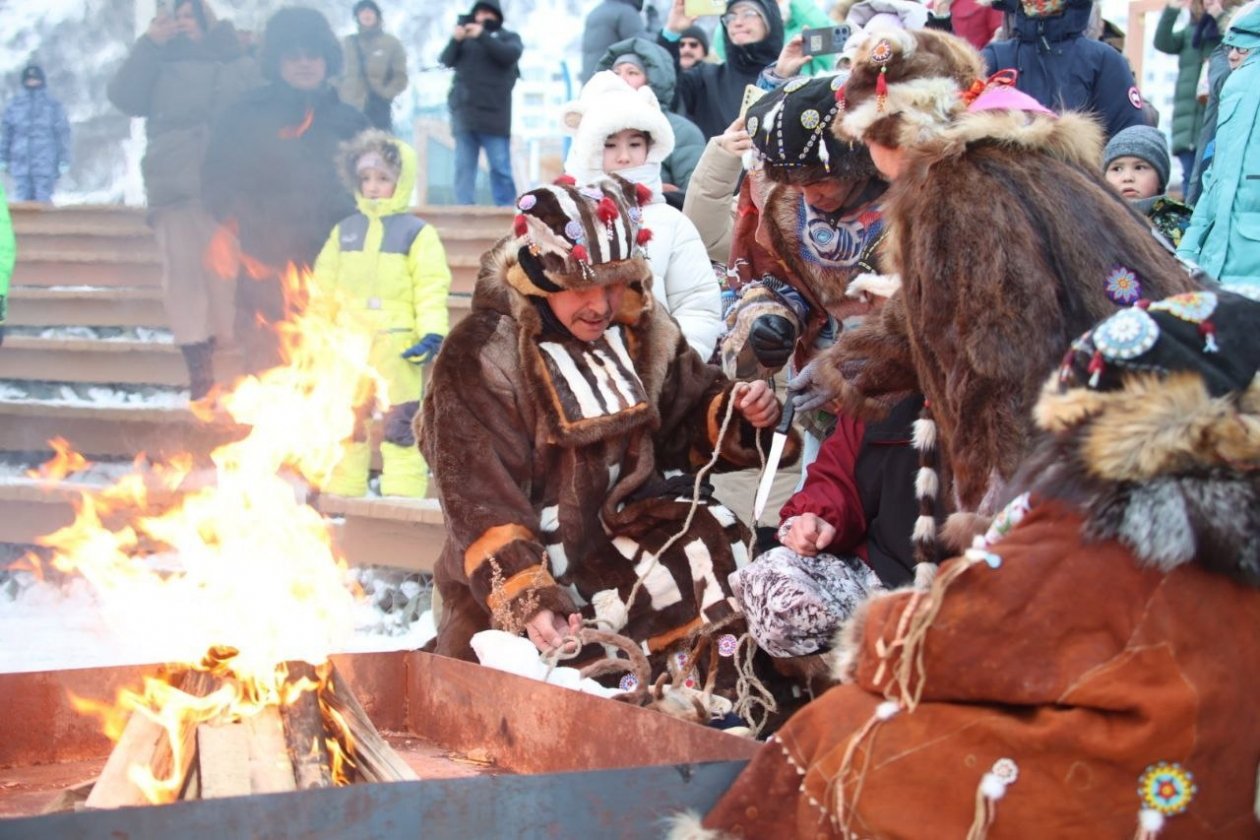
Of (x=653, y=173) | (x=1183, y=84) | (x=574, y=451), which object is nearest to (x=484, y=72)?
(x=653, y=173)

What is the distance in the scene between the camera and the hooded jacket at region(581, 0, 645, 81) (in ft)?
30.6

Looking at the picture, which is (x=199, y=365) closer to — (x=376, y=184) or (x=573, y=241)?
(x=376, y=184)

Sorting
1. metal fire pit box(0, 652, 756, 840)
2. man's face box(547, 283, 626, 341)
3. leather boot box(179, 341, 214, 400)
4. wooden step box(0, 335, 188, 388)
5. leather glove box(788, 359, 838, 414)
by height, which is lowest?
wooden step box(0, 335, 188, 388)

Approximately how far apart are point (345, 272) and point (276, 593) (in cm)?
379

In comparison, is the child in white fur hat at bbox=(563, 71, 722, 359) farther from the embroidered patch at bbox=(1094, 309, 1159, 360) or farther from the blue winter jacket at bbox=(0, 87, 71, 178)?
the blue winter jacket at bbox=(0, 87, 71, 178)

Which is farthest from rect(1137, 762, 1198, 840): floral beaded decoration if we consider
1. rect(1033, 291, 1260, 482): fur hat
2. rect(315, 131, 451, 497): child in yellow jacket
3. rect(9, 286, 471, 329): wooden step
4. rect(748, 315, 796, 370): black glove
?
rect(9, 286, 471, 329): wooden step

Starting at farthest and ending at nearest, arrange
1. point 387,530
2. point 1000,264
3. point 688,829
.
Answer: point 387,530
point 1000,264
point 688,829

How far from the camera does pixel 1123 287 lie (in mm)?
3125

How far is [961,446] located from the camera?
10.8 ft

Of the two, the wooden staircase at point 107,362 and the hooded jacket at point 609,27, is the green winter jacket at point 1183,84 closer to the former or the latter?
the hooded jacket at point 609,27

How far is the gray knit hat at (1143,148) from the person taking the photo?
18.2 ft

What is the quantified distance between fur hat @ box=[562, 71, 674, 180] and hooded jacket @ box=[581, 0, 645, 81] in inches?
122

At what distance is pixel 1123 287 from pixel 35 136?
419 inches

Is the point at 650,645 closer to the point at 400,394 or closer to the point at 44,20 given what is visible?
the point at 400,394
